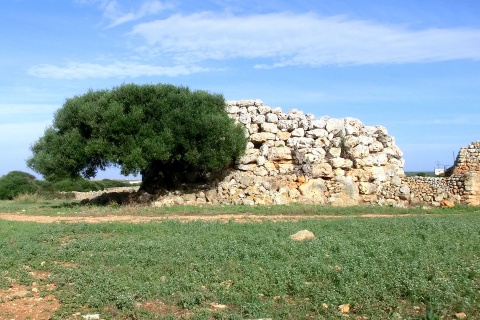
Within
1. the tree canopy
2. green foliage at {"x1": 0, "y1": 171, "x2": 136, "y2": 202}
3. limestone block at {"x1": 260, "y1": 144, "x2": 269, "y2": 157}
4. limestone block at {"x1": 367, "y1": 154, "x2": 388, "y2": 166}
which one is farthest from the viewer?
green foliage at {"x1": 0, "y1": 171, "x2": 136, "y2": 202}

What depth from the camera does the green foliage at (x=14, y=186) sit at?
32.3 metres

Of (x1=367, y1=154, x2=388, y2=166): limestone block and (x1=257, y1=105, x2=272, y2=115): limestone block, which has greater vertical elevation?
(x1=257, y1=105, x2=272, y2=115): limestone block

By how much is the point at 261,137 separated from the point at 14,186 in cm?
2005

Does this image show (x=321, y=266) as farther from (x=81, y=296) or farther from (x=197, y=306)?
(x=81, y=296)

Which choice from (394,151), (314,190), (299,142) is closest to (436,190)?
(394,151)

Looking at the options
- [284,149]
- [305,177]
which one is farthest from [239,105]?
[305,177]

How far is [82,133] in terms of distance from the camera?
18.6 metres

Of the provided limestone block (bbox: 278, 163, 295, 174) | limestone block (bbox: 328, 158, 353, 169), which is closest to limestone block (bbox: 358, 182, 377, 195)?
limestone block (bbox: 328, 158, 353, 169)

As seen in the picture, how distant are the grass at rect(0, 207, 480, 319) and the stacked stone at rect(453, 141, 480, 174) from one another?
11.5 metres

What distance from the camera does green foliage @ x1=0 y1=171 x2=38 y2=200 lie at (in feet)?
106

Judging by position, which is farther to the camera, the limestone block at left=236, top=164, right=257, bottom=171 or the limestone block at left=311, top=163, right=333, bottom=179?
the limestone block at left=236, top=164, right=257, bottom=171

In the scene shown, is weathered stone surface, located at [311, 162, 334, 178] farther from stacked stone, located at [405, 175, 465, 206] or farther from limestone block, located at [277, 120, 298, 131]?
stacked stone, located at [405, 175, 465, 206]

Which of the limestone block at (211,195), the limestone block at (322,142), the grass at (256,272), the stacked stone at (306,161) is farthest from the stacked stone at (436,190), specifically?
the grass at (256,272)

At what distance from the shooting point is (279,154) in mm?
20406
